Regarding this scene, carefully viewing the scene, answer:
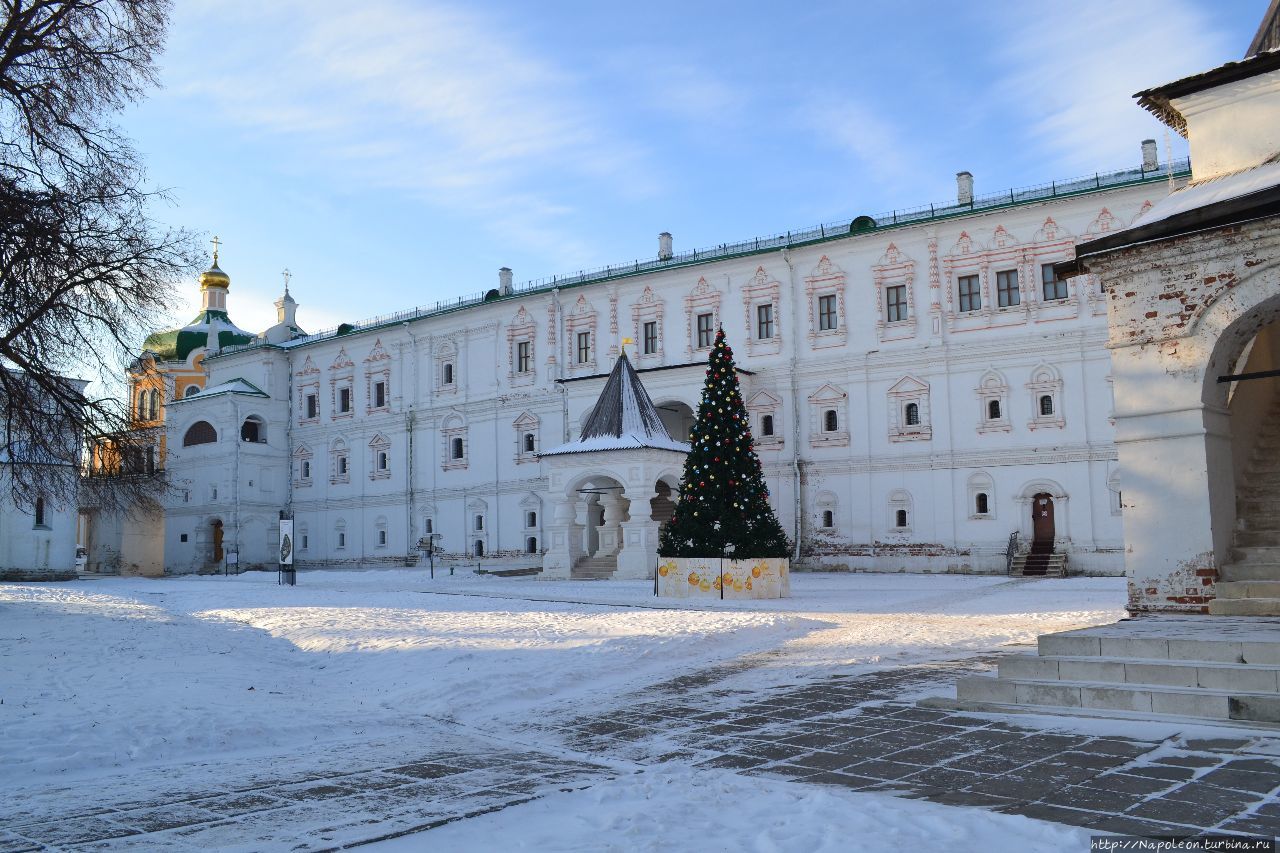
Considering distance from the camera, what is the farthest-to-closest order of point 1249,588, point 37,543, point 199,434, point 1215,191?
point 199,434, point 37,543, point 1215,191, point 1249,588

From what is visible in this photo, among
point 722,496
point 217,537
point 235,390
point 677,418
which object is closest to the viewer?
point 722,496

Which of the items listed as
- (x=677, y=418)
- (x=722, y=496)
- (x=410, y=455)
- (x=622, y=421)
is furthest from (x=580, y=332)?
(x=722, y=496)

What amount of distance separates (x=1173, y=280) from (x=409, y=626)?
9.88 meters

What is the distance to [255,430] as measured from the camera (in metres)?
44.6

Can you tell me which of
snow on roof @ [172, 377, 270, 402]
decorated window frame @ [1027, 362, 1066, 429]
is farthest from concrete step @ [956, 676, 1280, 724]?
snow on roof @ [172, 377, 270, 402]

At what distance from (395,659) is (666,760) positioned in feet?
17.5

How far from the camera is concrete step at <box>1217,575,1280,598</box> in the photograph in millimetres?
9000

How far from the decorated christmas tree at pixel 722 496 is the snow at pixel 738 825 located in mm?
14459

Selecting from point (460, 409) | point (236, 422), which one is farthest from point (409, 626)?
point (236, 422)

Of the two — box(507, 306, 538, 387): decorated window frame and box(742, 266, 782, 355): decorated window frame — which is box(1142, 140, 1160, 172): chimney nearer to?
box(742, 266, 782, 355): decorated window frame

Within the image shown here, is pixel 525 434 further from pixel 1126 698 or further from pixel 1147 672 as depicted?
pixel 1126 698

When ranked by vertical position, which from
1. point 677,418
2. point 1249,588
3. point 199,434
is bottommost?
point 1249,588

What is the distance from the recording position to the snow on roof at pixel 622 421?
28219mm

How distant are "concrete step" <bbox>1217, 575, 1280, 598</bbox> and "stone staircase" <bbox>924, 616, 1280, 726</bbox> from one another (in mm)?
957
